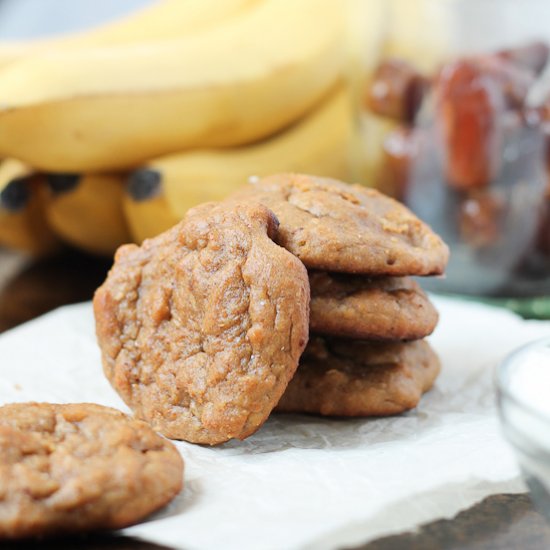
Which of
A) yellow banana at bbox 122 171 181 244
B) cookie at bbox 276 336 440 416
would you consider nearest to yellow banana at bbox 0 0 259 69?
yellow banana at bbox 122 171 181 244

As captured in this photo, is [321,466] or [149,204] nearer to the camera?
[321,466]

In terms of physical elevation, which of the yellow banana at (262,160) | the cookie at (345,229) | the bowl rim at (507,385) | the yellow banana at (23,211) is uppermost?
the cookie at (345,229)

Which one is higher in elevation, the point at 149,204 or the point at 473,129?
the point at 473,129

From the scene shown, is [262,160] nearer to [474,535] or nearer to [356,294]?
[356,294]

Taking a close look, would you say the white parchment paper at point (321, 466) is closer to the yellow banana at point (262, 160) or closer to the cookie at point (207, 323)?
the cookie at point (207, 323)

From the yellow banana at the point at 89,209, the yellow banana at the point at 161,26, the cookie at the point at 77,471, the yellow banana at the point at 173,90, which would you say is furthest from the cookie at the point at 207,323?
the yellow banana at the point at 161,26

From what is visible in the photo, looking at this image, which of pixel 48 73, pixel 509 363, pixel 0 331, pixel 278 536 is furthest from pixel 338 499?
pixel 48 73

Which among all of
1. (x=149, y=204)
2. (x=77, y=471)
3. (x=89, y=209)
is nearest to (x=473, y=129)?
(x=149, y=204)

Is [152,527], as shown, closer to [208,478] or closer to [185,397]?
[208,478]
